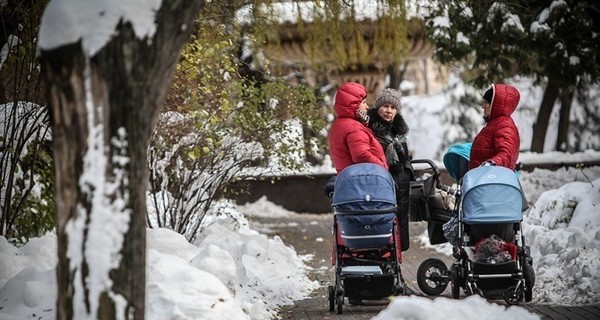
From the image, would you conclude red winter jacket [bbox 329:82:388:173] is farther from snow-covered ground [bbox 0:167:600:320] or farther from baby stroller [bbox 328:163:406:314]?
snow-covered ground [bbox 0:167:600:320]

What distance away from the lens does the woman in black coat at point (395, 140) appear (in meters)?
9.52

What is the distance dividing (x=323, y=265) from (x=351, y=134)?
3919mm

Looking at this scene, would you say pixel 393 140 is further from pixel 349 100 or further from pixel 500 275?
pixel 500 275

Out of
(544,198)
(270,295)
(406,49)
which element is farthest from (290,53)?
(270,295)

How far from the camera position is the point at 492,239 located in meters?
8.59

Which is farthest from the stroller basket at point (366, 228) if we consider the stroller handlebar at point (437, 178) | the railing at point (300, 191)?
the railing at point (300, 191)

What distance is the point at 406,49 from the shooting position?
1814 centimetres

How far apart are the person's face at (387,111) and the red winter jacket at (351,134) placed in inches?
14.5

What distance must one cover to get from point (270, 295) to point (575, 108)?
1870 cm

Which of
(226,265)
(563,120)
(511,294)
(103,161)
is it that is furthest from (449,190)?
(563,120)

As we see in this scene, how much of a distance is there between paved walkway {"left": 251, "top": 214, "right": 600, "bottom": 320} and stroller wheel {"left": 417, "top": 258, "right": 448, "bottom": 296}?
0.17m

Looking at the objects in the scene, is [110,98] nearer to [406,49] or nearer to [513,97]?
[513,97]

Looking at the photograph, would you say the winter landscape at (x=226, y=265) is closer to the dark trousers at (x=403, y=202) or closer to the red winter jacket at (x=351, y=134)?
the dark trousers at (x=403, y=202)

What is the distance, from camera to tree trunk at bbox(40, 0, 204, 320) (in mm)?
5398
